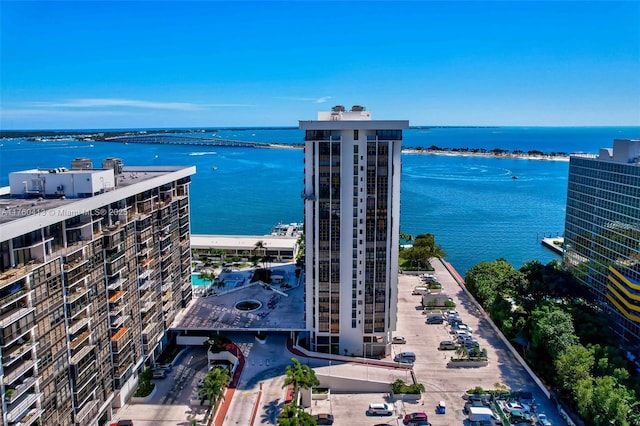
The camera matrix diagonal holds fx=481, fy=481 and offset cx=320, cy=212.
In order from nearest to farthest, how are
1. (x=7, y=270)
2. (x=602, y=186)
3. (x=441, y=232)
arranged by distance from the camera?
1. (x=7, y=270)
2. (x=602, y=186)
3. (x=441, y=232)

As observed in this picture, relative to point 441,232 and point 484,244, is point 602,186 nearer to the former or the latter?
point 484,244

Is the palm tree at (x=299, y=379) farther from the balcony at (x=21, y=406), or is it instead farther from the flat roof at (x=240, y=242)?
the flat roof at (x=240, y=242)

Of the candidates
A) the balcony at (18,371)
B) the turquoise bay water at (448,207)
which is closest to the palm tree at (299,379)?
the balcony at (18,371)

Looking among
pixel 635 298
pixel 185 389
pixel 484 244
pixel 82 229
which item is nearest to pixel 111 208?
pixel 82 229

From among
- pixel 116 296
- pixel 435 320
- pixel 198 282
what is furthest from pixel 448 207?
pixel 116 296

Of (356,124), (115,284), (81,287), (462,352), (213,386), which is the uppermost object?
(356,124)

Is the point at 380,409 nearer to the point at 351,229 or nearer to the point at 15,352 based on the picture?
the point at 351,229

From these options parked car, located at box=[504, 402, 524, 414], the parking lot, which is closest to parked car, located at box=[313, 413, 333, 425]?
the parking lot

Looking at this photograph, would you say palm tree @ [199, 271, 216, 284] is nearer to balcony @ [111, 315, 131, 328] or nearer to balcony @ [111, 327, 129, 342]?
balcony @ [111, 327, 129, 342]
